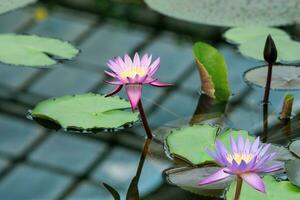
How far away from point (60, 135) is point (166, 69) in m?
0.50

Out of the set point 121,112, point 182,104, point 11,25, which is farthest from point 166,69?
point 11,25

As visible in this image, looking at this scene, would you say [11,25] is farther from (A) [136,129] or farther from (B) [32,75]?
(A) [136,129]

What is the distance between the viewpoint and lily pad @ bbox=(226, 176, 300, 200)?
1.40m

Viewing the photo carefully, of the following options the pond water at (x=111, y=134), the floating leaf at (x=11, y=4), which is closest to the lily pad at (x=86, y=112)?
the pond water at (x=111, y=134)

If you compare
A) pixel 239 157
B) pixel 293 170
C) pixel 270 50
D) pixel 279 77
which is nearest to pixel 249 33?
pixel 279 77

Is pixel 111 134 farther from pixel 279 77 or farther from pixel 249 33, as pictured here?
pixel 249 33

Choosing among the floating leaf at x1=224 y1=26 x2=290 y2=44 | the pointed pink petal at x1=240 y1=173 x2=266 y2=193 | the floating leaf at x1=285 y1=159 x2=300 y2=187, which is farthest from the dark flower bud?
the pointed pink petal at x1=240 y1=173 x2=266 y2=193

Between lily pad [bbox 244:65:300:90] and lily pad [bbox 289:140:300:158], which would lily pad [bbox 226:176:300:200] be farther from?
lily pad [bbox 244:65:300:90]

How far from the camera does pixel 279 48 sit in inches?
82.4

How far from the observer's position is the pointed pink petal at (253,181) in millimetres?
1159

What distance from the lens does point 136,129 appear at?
5.64ft

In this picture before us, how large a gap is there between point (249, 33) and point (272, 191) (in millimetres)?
888

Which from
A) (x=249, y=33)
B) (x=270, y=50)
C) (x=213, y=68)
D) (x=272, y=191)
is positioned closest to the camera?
(x=272, y=191)

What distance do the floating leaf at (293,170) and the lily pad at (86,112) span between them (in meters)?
0.40
